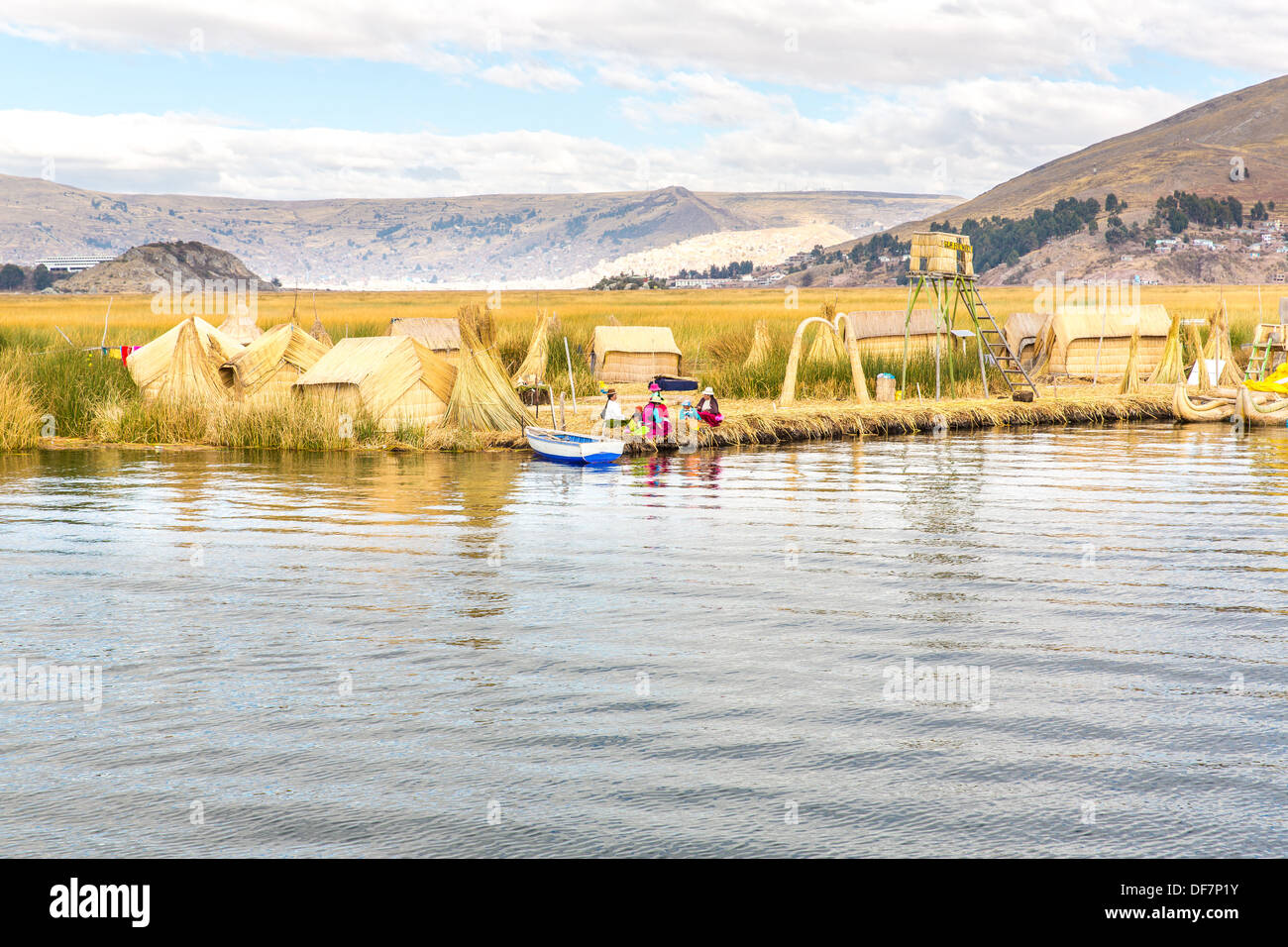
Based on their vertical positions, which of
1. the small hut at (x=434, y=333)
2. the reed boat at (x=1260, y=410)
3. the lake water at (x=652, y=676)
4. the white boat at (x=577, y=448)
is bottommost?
the lake water at (x=652, y=676)

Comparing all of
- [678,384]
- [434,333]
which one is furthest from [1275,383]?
[434,333]

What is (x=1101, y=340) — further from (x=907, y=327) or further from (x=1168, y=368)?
(x=907, y=327)

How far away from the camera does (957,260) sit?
25.0m

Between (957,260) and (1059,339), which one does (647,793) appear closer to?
(957,260)

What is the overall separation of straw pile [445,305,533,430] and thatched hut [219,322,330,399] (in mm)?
2987

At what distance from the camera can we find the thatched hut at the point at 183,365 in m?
22.8

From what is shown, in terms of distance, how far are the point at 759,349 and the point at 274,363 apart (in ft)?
34.5

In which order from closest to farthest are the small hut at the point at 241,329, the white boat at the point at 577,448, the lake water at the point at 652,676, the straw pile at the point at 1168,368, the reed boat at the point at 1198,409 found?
the lake water at the point at 652,676, the white boat at the point at 577,448, the reed boat at the point at 1198,409, the small hut at the point at 241,329, the straw pile at the point at 1168,368

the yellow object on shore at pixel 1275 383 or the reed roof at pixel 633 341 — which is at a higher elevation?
the reed roof at pixel 633 341

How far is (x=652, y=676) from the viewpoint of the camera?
7.75m

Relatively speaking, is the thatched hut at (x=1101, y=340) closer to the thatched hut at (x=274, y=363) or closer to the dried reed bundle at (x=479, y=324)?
the dried reed bundle at (x=479, y=324)

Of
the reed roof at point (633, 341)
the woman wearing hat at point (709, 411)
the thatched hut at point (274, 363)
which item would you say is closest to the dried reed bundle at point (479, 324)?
the thatched hut at point (274, 363)

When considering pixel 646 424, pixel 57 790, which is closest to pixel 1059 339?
pixel 646 424

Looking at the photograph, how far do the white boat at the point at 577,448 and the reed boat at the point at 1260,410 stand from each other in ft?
42.4
